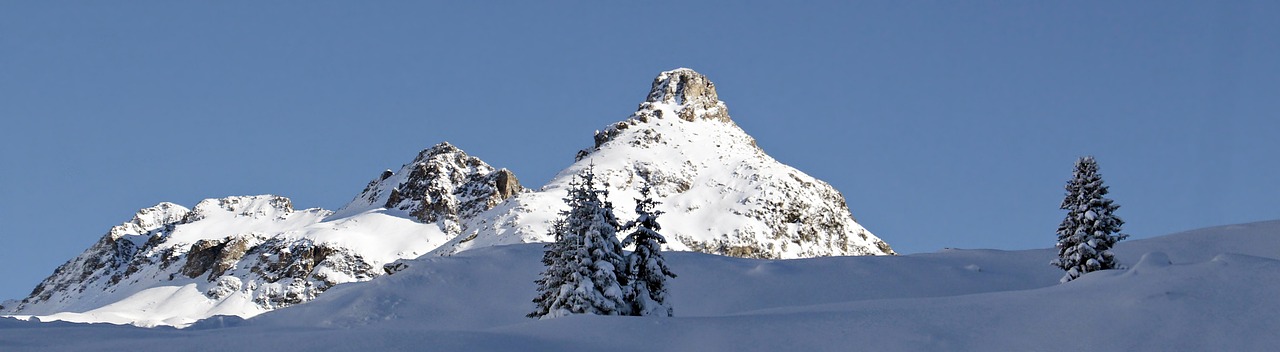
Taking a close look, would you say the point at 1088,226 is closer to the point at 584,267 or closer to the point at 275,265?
the point at 584,267

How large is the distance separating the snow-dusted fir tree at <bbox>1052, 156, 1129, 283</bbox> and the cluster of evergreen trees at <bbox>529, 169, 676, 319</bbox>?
14199mm

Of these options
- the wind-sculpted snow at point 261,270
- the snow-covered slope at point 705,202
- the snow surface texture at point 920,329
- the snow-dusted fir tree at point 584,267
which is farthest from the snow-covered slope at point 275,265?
the snow surface texture at point 920,329

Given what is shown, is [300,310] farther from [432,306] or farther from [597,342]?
[597,342]

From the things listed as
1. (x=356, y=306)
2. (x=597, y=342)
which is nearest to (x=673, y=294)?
(x=356, y=306)

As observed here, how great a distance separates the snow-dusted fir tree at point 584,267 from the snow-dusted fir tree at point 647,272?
1.57 feet

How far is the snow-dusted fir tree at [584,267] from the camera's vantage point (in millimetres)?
32406

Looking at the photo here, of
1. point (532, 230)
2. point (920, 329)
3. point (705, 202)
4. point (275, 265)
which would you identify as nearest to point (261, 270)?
point (275, 265)

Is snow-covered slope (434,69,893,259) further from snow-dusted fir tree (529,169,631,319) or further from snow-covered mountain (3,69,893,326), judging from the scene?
snow-dusted fir tree (529,169,631,319)

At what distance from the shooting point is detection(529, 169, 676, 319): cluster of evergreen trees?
3253 centimetres

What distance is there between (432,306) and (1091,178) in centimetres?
2439

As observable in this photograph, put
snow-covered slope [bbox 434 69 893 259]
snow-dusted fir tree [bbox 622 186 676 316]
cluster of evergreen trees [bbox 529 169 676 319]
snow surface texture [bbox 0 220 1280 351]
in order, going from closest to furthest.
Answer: snow surface texture [bbox 0 220 1280 351] < cluster of evergreen trees [bbox 529 169 676 319] < snow-dusted fir tree [bbox 622 186 676 316] < snow-covered slope [bbox 434 69 893 259]

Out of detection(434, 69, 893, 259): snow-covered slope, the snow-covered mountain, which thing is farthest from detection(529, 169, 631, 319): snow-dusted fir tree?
detection(434, 69, 893, 259): snow-covered slope

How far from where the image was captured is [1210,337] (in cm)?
2144

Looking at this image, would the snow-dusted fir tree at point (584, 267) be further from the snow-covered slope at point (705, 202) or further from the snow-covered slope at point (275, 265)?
the snow-covered slope at point (275, 265)
